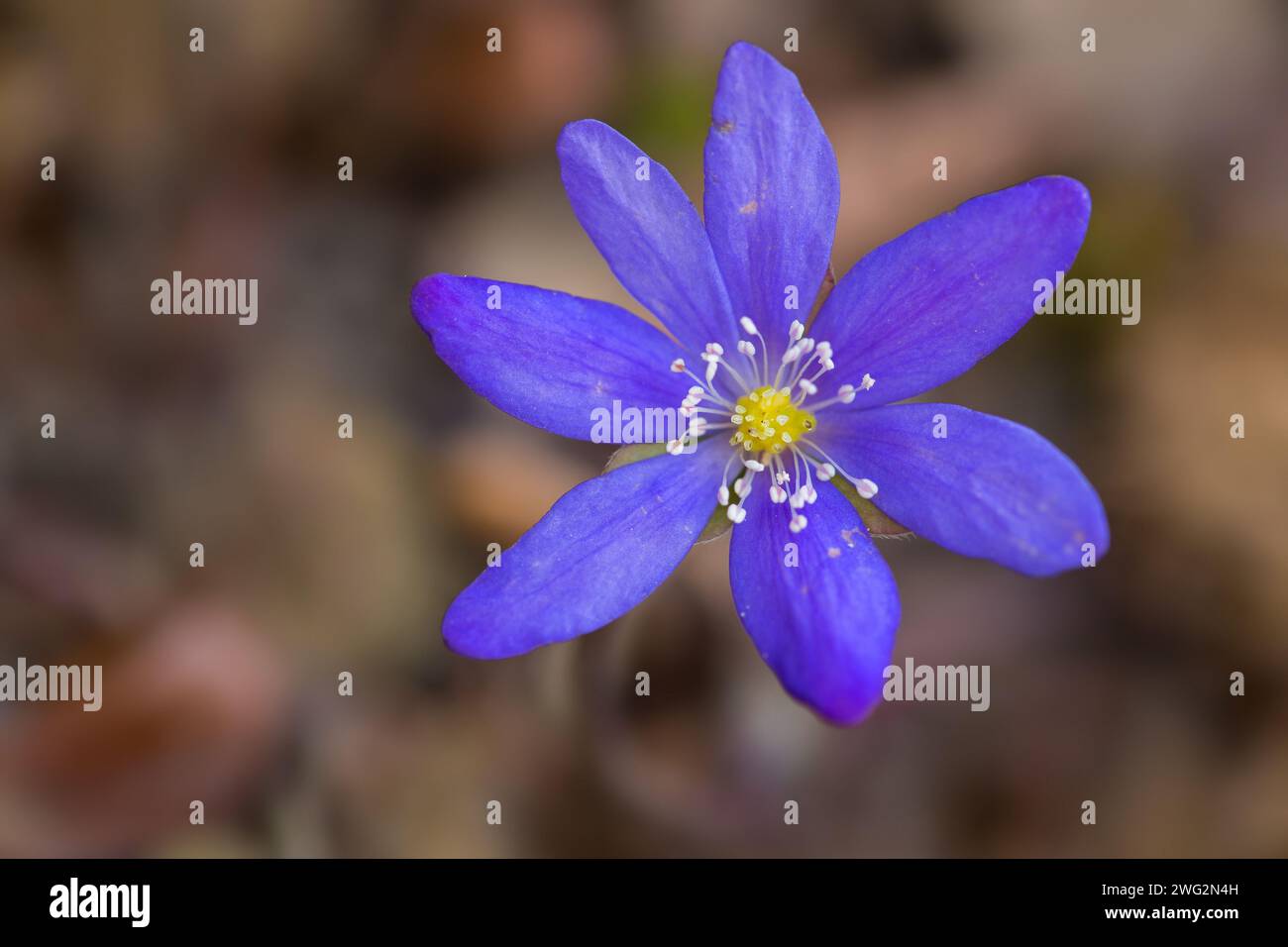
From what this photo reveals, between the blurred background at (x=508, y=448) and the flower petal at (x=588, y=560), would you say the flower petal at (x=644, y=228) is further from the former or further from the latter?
the blurred background at (x=508, y=448)

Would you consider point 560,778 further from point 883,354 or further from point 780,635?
point 883,354

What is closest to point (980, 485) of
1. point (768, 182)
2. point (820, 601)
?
point (820, 601)

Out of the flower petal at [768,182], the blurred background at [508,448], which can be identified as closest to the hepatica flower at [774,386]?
the flower petal at [768,182]

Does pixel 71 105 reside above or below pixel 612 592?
above

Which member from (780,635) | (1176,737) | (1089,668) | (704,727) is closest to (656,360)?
(780,635)

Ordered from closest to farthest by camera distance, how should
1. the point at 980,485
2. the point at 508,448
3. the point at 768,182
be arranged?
the point at 980,485 < the point at 768,182 < the point at 508,448

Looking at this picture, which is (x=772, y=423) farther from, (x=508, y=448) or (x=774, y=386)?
(x=508, y=448)
